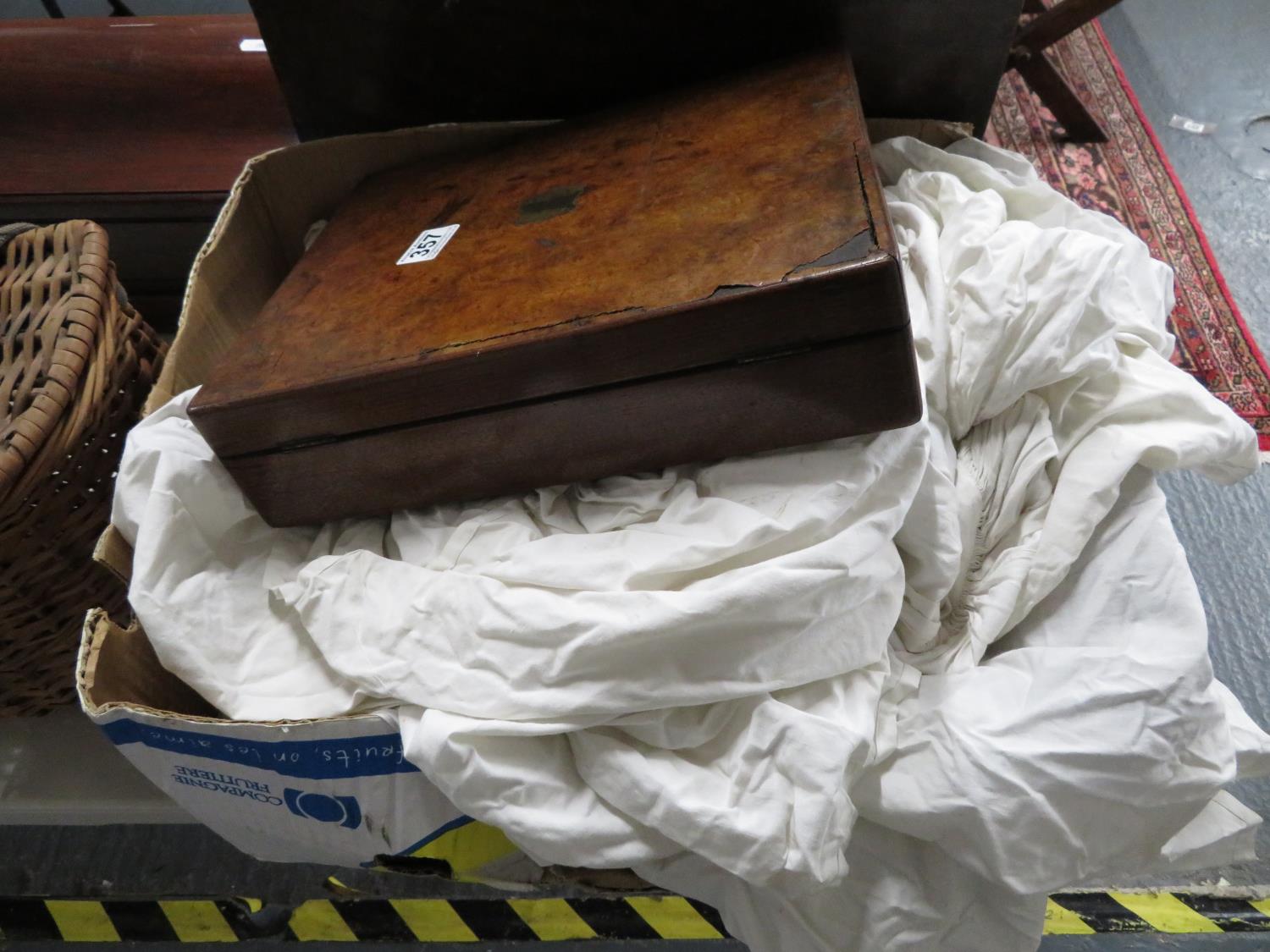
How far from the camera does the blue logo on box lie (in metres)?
0.65

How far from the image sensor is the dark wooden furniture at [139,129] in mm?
1108

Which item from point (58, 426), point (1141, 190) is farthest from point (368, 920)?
point (1141, 190)

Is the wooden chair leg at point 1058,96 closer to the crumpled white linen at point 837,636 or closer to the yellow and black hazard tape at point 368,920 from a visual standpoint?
the crumpled white linen at point 837,636

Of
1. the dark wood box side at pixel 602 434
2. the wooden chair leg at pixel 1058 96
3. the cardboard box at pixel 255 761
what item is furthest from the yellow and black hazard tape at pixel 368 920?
the wooden chair leg at pixel 1058 96

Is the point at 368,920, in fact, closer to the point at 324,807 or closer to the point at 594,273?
the point at 324,807

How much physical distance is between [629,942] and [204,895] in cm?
45

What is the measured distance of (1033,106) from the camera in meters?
1.68

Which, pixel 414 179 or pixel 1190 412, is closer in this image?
pixel 1190 412

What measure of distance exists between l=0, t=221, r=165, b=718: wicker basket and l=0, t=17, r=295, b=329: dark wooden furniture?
0.84 ft

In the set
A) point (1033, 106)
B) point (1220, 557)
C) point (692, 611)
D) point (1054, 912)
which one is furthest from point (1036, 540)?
point (1033, 106)

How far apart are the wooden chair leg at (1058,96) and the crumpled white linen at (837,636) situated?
982 millimetres

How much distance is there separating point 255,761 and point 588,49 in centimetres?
68

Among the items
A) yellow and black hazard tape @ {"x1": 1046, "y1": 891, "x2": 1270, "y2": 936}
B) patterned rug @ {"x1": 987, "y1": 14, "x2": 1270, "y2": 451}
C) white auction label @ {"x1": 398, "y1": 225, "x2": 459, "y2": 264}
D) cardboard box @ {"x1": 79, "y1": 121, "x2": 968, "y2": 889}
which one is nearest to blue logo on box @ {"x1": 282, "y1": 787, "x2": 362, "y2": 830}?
cardboard box @ {"x1": 79, "y1": 121, "x2": 968, "y2": 889}

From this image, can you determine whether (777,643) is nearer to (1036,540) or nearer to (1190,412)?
(1036,540)
